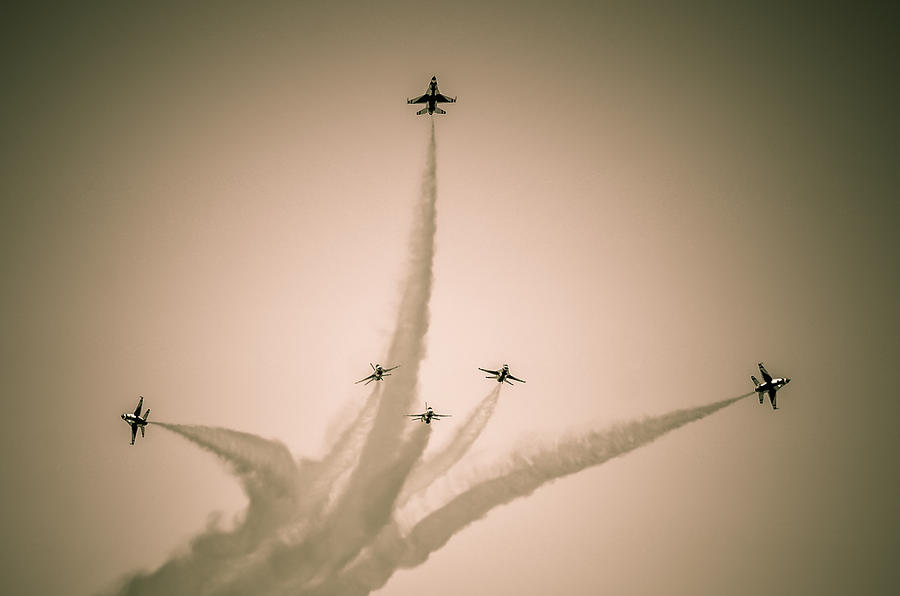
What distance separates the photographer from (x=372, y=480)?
Result: 50.3 m

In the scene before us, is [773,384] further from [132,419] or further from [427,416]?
[132,419]

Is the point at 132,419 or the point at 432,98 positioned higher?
the point at 432,98

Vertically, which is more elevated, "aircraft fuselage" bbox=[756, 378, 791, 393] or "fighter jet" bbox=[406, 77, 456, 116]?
"fighter jet" bbox=[406, 77, 456, 116]

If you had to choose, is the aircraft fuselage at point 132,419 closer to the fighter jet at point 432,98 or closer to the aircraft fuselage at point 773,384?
the fighter jet at point 432,98

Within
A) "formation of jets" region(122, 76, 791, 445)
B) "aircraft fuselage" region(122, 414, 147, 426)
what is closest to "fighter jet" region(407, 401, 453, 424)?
"formation of jets" region(122, 76, 791, 445)

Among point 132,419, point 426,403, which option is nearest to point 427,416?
point 426,403

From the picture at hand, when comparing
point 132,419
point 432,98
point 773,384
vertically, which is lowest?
point 773,384

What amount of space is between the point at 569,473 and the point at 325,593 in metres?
31.5

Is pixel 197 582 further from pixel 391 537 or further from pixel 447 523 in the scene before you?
pixel 447 523

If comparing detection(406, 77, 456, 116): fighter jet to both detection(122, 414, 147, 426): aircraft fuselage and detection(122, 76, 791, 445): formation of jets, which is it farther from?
detection(122, 414, 147, 426): aircraft fuselage

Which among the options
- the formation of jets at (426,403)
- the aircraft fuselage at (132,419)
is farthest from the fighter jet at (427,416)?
the aircraft fuselage at (132,419)

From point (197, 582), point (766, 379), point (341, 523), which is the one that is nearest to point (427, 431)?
point (341, 523)

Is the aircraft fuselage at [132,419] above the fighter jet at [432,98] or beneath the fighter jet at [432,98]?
beneath

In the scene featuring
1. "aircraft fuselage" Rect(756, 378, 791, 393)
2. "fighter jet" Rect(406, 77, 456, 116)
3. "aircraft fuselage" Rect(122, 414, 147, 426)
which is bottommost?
"aircraft fuselage" Rect(756, 378, 791, 393)
